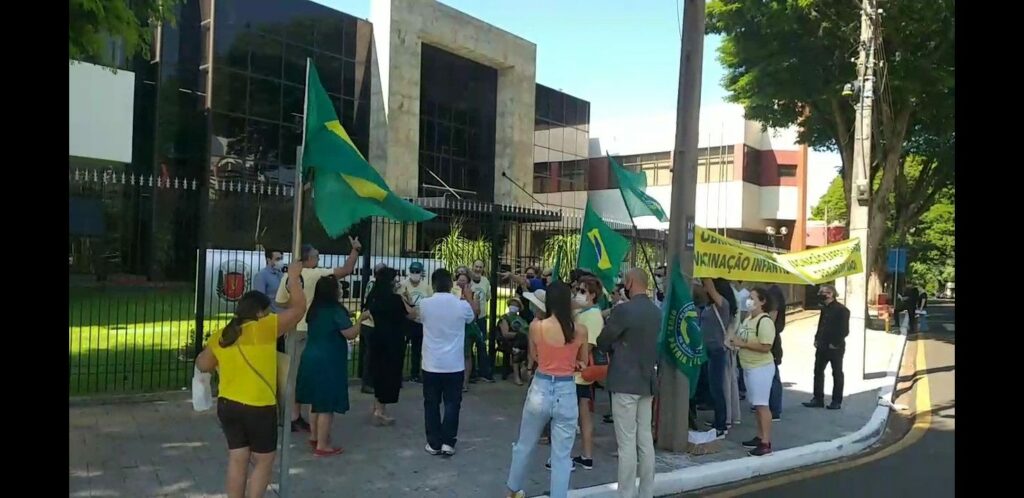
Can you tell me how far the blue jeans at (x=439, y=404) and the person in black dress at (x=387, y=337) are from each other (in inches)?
31.2

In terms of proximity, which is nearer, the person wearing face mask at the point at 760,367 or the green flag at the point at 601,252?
the person wearing face mask at the point at 760,367

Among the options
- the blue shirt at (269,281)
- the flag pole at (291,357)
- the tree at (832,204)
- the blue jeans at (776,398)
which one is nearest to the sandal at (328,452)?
the flag pole at (291,357)

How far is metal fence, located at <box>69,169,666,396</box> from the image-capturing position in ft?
31.8

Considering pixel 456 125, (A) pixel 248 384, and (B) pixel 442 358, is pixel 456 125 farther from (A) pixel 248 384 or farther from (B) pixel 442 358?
A: (A) pixel 248 384

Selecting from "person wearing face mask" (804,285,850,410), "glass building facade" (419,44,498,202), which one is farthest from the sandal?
"glass building facade" (419,44,498,202)

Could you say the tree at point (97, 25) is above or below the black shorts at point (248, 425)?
above

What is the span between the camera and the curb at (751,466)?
6320mm

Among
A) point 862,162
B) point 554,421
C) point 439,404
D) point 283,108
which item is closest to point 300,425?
point 439,404

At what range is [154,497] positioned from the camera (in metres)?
5.41

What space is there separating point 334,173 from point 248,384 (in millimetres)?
1524

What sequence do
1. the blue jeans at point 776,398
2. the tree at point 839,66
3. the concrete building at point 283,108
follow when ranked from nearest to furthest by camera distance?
the blue jeans at point 776,398, the tree at point 839,66, the concrete building at point 283,108

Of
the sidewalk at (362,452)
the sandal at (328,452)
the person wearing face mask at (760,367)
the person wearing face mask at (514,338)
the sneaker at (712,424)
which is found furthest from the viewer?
the person wearing face mask at (514,338)

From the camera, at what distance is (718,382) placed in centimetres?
833

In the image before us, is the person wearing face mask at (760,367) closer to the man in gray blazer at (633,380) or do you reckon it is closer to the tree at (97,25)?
the man in gray blazer at (633,380)
